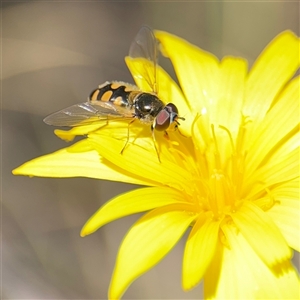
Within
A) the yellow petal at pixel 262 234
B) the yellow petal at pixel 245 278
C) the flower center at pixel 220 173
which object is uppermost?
the yellow petal at pixel 262 234

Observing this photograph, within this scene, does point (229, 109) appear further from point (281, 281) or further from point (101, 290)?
point (101, 290)

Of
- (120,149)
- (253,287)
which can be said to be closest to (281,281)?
(253,287)

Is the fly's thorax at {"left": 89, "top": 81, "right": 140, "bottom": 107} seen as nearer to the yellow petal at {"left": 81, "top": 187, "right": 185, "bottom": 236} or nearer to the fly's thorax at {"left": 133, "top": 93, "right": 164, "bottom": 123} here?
the fly's thorax at {"left": 133, "top": 93, "right": 164, "bottom": 123}

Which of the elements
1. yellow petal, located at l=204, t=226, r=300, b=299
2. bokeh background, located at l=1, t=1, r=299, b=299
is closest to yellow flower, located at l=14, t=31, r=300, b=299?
yellow petal, located at l=204, t=226, r=300, b=299

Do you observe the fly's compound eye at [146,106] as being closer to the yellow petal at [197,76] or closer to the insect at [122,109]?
the insect at [122,109]

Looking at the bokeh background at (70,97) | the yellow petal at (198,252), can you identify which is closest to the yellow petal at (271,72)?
the yellow petal at (198,252)

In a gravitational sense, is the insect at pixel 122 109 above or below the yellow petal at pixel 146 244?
above
